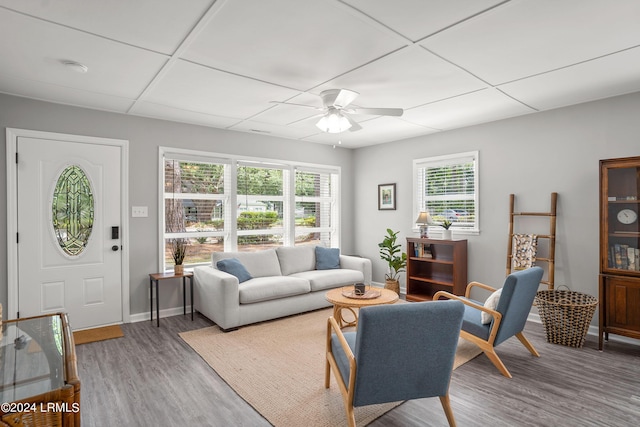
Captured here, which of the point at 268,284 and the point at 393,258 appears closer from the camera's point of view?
the point at 268,284

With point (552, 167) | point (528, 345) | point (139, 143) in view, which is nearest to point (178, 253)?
point (139, 143)

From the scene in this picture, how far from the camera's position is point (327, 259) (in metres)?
5.30

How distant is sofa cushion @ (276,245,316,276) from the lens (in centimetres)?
505

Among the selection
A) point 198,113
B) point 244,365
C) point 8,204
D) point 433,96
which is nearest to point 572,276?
point 433,96

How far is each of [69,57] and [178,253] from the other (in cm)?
242

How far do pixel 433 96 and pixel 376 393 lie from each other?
280 centimetres

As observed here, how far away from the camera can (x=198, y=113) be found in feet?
13.6

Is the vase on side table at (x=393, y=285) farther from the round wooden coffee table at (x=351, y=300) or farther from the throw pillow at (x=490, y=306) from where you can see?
the throw pillow at (x=490, y=306)

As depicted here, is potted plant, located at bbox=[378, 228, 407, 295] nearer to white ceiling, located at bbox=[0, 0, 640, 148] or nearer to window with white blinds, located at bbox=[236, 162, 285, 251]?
window with white blinds, located at bbox=[236, 162, 285, 251]

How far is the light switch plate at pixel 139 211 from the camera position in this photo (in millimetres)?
4227

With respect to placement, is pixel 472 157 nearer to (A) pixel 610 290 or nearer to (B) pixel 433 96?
(B) pixel 433 96

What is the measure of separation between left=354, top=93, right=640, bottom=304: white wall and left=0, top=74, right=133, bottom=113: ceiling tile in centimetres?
409

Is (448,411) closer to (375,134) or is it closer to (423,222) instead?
(423,222)

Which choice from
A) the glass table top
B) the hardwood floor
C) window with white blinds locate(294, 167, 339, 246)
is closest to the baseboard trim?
the hardwood floor
